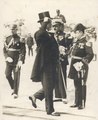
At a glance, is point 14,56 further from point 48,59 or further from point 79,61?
point 79,61

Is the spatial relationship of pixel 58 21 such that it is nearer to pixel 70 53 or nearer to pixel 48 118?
pixel 70 53

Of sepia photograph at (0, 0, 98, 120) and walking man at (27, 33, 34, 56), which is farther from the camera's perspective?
walking man at (27, 33, 34, 56)

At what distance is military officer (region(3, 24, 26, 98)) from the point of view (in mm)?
1274

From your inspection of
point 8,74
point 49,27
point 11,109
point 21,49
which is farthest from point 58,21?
point 11,109

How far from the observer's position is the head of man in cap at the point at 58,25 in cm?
118

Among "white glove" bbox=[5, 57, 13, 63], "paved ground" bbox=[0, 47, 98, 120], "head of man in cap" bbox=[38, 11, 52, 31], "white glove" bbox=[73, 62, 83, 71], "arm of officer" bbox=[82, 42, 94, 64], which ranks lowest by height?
"paved ground" bbox=[0, 47, 98, 120]

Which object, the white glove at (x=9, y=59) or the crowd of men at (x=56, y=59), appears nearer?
the crowd of men at (x=56, y=59)

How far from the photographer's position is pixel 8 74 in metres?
1.30

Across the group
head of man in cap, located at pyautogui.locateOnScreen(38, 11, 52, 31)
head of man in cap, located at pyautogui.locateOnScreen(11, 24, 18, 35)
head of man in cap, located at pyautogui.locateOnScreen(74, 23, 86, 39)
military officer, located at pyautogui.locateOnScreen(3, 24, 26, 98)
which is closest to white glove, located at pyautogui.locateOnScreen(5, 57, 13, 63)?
military officer, located at pyautogui.locateOnScreen(3, 24, 26, 98)

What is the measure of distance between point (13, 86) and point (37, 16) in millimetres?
307

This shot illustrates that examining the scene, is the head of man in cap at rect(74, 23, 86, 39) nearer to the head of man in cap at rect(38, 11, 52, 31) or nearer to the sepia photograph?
the sepia photograph

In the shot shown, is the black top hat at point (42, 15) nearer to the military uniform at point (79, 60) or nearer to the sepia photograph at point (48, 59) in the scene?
the sepia photograph at point (48, 59)

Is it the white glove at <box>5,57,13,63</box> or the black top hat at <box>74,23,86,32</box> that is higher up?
the black top hat at <box>74,23,86,32</box>

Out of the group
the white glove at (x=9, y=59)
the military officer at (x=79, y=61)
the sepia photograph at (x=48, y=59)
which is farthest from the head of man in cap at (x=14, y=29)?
the military officer at (x=79, y=61)
